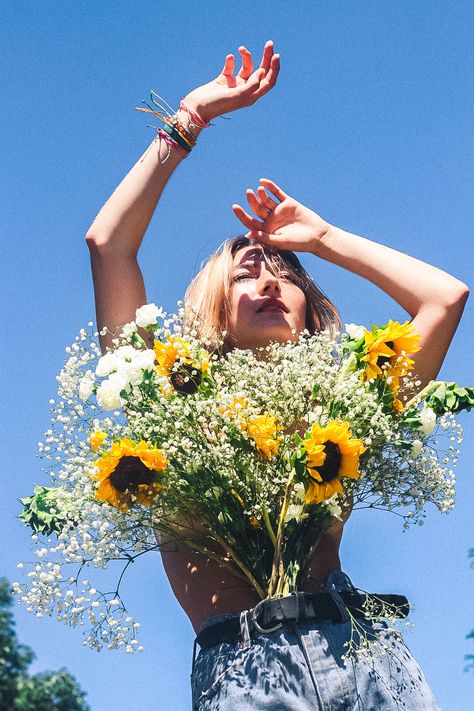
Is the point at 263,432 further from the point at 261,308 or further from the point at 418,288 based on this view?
the point at 418,288

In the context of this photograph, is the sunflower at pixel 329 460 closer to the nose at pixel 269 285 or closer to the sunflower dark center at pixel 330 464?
the sunflower dark center at pixel 330 464

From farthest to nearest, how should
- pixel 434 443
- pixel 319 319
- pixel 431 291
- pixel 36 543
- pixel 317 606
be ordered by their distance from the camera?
pixel 319 319, pixel 431 291, pixel 434 443, pixel 36 543, pixel 317 606

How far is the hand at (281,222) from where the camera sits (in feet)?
12.1

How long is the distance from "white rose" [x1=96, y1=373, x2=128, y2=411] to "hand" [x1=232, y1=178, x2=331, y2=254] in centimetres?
132

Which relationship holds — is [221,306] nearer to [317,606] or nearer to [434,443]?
[434,443]

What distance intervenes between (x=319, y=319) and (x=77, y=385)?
143 cm

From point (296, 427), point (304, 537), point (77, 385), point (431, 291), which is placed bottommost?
point (304, 537)

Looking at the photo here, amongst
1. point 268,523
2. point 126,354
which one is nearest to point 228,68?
point 126,354

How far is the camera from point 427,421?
109 inches

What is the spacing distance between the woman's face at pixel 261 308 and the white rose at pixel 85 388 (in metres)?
0.82

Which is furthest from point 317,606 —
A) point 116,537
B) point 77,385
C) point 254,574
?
point 77,385

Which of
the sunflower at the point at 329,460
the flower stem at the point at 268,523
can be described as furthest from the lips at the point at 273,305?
the flower stem at the point at 268,523

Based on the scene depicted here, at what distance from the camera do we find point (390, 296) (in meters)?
3.47

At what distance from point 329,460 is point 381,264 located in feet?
4.37
